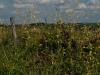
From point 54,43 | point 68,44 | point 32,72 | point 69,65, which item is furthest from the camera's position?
point 54,43

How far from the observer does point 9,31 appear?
1112 cm

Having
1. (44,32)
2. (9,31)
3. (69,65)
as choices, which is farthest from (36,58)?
(9,31)

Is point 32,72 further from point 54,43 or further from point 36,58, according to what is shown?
point 54,43

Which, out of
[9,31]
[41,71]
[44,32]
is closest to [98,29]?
[44,32]

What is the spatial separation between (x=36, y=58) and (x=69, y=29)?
1252 mm

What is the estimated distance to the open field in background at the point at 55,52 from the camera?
676 cm

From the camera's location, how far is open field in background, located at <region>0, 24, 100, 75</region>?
22.2 feet

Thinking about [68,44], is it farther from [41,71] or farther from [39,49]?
[41,71]

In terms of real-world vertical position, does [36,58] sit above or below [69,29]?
below

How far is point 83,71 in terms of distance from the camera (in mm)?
6840

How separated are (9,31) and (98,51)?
3748 millimetres

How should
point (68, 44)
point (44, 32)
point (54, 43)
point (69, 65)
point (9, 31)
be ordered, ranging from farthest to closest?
point (9, 31)
point (44, 32)
point (54, 43)
point (68, 44)
point (69, 65)

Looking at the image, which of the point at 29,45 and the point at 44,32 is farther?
the point at 44,32

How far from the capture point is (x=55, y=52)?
812cm
